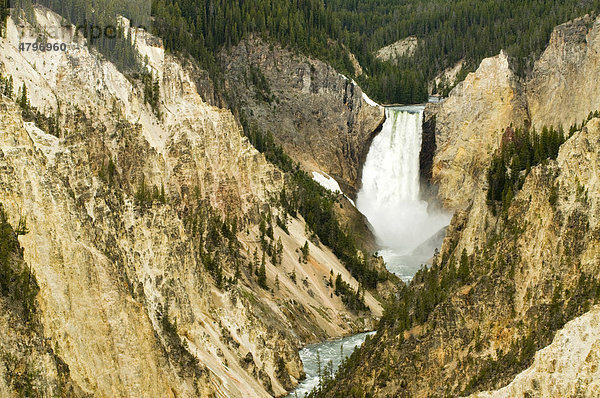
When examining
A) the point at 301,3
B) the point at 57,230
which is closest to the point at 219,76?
the point at 301,3

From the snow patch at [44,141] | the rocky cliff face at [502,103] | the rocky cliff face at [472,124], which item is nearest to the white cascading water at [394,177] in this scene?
the rocky cliff face at [502,103]

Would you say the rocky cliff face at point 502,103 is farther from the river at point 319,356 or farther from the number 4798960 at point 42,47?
Answer: the number 4798960 at point 42,47

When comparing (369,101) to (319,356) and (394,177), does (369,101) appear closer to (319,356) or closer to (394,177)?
(394,177)

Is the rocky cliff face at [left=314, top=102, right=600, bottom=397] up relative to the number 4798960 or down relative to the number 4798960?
down

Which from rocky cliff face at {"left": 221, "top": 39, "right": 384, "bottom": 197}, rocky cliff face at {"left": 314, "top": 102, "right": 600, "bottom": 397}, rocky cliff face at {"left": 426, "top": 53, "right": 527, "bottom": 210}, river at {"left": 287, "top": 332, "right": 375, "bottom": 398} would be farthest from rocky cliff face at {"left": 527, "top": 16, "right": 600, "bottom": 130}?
rocky cliff face at {"left": 314, "top": 102, "right": 600, "bottom": 397}

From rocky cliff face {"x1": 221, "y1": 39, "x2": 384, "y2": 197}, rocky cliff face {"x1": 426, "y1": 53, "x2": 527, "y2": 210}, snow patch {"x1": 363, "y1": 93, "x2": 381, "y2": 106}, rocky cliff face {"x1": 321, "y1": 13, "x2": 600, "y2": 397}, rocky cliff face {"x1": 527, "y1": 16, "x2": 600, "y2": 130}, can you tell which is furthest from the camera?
snow patch {"x1": 363, "y1": 93, "x2": 381, "y2": 106}

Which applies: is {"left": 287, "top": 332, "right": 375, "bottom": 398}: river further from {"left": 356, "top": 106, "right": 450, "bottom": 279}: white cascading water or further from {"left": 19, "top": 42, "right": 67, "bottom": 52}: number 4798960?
{"left": 356, "top": 106, "right": 450, "bottom": 279}: white cascading water

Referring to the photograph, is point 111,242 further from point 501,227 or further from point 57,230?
point 501,227
